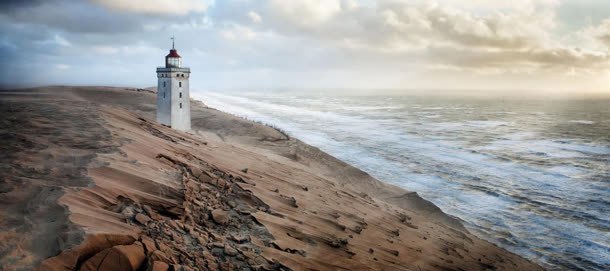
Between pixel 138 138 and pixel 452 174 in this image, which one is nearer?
pixel 138 138

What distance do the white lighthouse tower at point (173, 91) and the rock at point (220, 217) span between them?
2054 cm

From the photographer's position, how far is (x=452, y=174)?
28.5 m

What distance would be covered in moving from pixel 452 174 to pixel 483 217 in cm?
Result: 867

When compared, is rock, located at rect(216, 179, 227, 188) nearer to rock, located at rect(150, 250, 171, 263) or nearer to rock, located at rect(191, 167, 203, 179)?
rock, located at rect(191, 167, 203, 179)

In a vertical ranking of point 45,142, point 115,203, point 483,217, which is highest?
point 45,142

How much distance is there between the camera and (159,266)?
20.6ft

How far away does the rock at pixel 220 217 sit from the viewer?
8992mm

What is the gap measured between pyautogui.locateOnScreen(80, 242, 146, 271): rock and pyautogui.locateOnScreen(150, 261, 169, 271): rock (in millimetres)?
230

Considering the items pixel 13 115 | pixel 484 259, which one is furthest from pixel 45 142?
pixel 484 259

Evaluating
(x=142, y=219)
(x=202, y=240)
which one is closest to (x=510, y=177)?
(x=202, y=240)

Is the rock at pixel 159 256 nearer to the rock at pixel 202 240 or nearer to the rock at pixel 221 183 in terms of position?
the rock at pixel 202 240

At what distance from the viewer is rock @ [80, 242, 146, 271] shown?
232 inches

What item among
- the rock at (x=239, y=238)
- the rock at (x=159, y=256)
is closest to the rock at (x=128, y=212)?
the rock at (x=159, y=256)

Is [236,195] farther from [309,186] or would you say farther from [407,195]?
[407,195]
